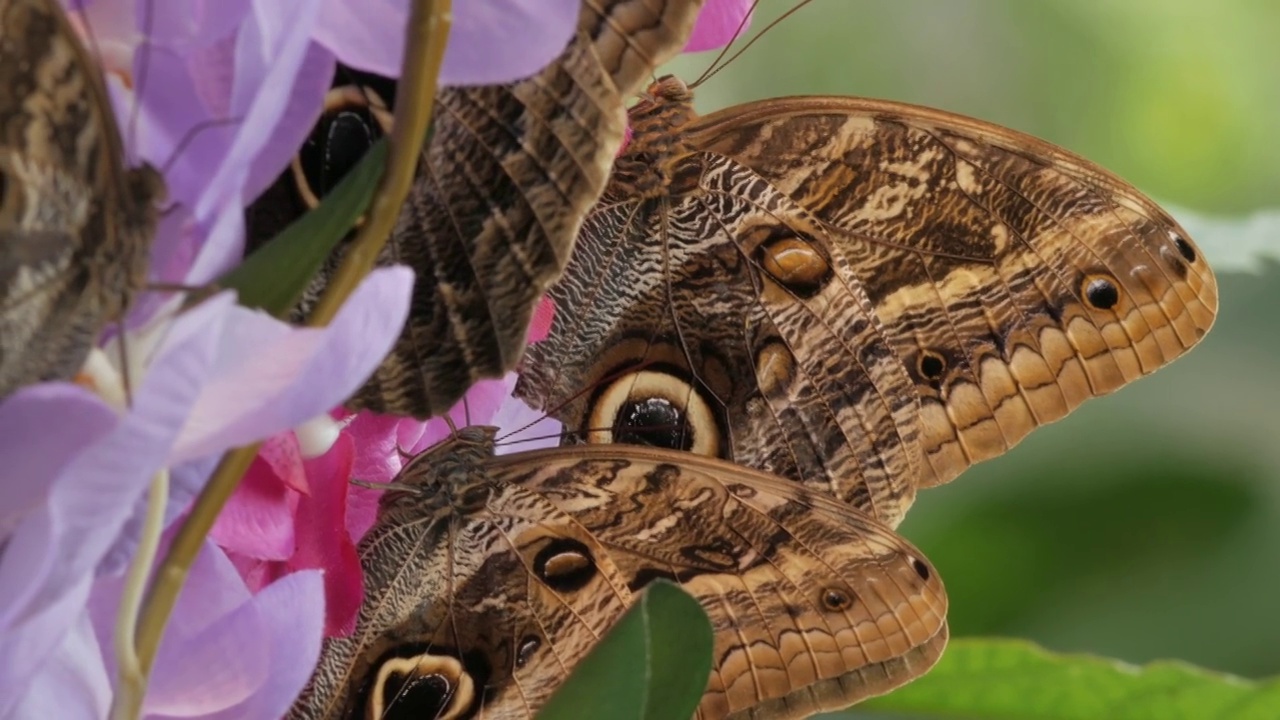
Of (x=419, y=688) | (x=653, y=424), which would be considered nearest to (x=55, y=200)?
(x=419, y=688)

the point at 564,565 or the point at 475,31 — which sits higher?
the point at 475,31

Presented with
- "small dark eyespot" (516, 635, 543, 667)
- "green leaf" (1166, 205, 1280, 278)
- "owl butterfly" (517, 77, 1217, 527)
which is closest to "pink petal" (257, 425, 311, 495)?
"small dark eyespot" (516, 635, 543, 667)

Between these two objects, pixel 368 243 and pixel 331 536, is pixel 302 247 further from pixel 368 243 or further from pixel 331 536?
pixel 331 536

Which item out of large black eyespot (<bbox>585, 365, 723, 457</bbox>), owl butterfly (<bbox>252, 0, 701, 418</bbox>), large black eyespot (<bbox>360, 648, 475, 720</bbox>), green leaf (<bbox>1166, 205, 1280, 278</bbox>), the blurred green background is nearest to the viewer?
owl butterfly (<bbox>252, 0, 701, 418</bbox>)

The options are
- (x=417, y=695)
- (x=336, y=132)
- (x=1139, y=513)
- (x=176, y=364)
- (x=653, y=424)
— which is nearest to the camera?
(x=176, y=364)

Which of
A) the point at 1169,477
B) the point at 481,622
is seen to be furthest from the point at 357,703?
the point at 1169,477

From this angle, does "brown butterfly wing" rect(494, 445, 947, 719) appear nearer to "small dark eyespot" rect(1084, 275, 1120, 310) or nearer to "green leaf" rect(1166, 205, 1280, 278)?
"small dark eyespot" rect(1084, 275, 1120, 310)

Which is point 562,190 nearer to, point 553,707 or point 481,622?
point 553,707
